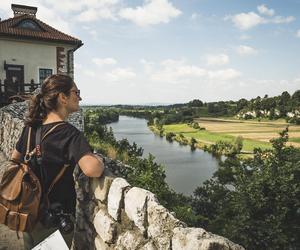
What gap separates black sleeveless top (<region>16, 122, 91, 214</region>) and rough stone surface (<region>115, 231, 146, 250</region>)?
1.75 feet

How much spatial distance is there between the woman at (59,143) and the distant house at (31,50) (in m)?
20.3

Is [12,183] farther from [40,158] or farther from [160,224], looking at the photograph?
[160,224]

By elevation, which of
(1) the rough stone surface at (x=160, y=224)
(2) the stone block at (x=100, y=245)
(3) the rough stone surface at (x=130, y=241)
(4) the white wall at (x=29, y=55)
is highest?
(4) the white wall at (x=29, y=55)

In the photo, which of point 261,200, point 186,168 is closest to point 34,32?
point 261,200

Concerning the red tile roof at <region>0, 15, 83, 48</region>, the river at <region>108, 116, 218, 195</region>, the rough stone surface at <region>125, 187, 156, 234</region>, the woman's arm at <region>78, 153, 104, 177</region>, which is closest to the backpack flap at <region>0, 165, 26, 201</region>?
the woman's arm at <region>78, 153, 104, 177</region>

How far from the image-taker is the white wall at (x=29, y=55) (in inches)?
886

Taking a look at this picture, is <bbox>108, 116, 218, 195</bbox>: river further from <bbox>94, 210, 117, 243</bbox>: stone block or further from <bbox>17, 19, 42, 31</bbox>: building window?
<bbox>94, 210, 117, 243</bbox>: stone block

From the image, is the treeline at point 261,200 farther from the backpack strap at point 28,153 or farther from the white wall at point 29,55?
the white wall at point 29,55

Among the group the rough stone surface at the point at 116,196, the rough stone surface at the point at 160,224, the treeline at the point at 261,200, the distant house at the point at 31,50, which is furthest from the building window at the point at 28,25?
the rough stone surface at the point at 160,224

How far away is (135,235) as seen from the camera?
103 inches

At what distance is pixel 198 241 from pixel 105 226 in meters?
1.05

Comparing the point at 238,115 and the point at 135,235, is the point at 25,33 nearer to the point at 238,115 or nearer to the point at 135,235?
the point at 135,235

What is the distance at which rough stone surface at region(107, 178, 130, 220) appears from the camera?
2.71 meters

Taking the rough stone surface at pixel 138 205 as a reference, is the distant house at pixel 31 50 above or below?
above
